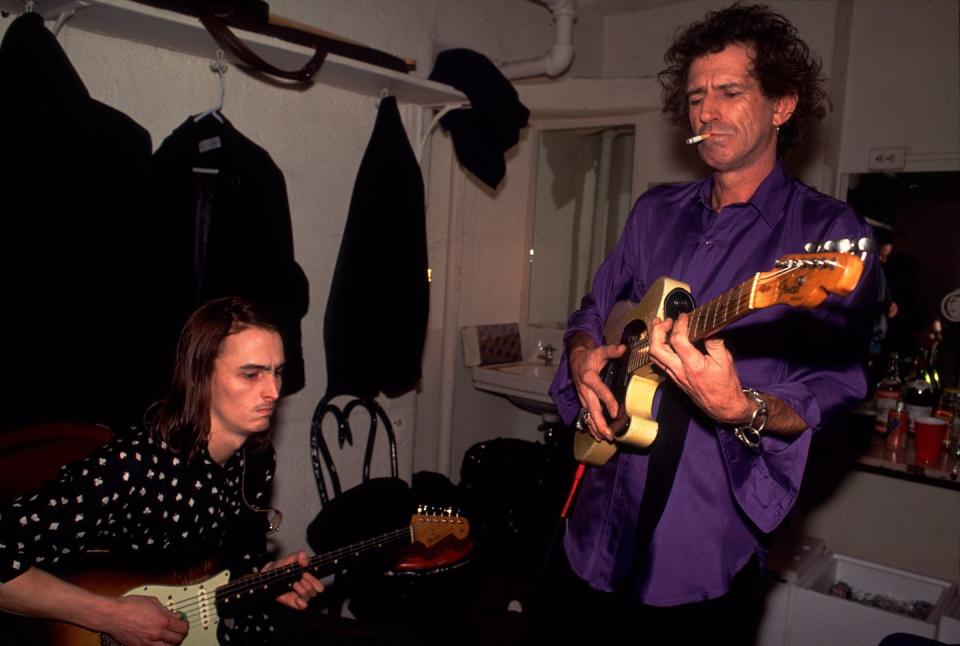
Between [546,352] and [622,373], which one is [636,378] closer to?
[622,373]

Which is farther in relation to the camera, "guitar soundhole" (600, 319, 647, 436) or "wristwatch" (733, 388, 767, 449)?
"guitar soundhole" (600, 319, 647, 436)

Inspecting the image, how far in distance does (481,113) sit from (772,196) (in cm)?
194

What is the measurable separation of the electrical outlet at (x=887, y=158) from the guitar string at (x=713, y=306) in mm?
2524

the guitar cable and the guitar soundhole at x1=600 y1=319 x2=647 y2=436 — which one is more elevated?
the guitar soundhole at x1=600 y1=319 x2=647 y2=436

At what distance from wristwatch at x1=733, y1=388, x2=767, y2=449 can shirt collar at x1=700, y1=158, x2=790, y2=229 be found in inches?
16.6

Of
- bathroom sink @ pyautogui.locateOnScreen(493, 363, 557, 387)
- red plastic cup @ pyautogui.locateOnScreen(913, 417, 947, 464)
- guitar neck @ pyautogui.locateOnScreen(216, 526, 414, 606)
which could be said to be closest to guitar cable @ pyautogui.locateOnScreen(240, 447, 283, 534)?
guitar neck @ pyautogui.locateOnScreen(216, 526, 414, 606)

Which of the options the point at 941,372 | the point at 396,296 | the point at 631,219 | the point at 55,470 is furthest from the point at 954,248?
the point at 55,470

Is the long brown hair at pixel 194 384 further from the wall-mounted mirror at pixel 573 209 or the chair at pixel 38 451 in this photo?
the wall-mounted mirror at pixel 573 209

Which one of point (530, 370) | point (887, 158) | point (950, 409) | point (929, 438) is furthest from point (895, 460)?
point (530, 370)

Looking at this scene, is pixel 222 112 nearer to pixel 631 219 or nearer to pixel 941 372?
pixel 631 219

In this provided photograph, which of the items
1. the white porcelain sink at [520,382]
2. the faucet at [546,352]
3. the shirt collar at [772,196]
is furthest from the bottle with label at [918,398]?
the shirt collar at [772,196]

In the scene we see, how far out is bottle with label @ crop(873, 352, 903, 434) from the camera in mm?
3221

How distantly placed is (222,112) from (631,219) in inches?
68.2

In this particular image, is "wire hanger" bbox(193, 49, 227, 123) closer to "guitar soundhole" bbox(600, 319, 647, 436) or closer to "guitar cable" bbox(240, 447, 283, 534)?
"guitar cable" bbox(240, 447, 283, 534)
